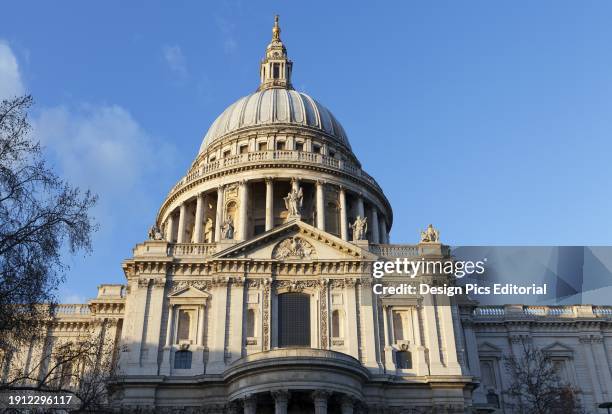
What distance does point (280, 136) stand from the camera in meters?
63.1

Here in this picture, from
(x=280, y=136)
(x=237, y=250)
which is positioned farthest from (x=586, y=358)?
(x=280, y=136)

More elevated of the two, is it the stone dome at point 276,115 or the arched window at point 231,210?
the stone dome at point 276,115

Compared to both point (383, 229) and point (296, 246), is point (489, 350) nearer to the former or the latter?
point (383, 229)

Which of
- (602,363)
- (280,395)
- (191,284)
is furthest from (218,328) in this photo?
(602,363)

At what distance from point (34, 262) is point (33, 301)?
4.05 ft

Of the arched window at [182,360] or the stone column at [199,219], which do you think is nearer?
the arched window at [182,360]

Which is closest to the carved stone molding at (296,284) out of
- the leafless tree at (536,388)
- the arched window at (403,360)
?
the arched window at (403,360)

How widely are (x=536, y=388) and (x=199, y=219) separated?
104 feet

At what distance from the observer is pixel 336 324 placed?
40.2 metres

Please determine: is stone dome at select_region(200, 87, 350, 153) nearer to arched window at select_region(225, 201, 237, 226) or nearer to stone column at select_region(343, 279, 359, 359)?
arched window at select_region(225, 201, 237, 226)

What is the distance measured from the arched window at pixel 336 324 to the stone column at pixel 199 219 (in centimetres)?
1852

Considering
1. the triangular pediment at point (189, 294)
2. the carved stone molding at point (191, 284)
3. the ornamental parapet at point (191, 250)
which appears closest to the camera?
the triangular pediment at point (189, 294)

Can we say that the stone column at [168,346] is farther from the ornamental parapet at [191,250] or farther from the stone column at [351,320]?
the stone column at [351,320]

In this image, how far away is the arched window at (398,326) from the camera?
1587 inches
